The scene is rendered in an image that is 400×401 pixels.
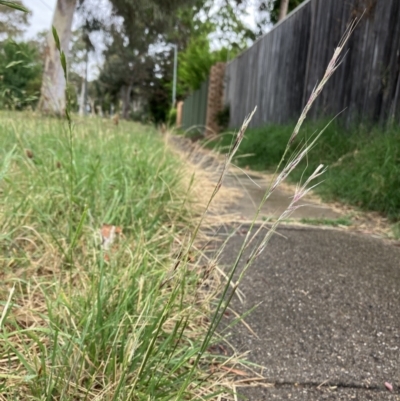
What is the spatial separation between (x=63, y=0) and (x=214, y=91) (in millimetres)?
4226

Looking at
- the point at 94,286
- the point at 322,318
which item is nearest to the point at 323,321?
the point at 322,318

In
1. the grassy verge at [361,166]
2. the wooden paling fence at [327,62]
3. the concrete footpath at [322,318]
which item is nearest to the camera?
the concrete footpath at [322,318]

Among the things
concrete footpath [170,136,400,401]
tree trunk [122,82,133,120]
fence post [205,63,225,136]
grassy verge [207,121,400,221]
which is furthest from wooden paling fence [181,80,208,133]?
tree trunk [122,82,133,120]

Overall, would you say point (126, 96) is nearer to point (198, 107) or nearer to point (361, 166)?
point (198, 107)

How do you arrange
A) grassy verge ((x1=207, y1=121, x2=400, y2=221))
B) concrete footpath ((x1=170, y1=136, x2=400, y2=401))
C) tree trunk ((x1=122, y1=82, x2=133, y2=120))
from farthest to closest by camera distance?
tree trunk ((x1=122, y1=82, x2=133, y2=120)) → grassy verge ((x1=207, y1=121, x2=400, y2=221)) → concrete footpath ((x1=170, y1=136, x2=400, y2=401))

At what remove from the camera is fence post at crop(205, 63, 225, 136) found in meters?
10.4

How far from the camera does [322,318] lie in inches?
42.8

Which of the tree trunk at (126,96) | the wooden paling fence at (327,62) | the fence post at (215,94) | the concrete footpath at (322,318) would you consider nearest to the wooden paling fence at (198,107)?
the fence post at (215,94)

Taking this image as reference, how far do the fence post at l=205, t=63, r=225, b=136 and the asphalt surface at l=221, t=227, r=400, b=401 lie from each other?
894 cm

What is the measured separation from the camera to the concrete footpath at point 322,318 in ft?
2.73

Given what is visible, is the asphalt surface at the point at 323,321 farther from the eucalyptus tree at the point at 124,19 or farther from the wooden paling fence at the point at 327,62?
the eucalyptus tree at the point at 124,19

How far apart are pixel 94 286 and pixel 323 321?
23.7 inches

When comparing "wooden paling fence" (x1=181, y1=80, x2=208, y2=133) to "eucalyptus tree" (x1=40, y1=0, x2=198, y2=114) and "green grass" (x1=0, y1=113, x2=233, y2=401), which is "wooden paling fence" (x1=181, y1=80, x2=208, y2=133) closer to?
"eucalyptus tree" (x1=40, y1=0, x2=198, y2=114)

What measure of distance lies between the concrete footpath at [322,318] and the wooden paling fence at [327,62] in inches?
36.4
